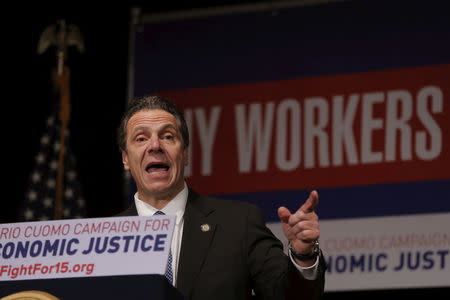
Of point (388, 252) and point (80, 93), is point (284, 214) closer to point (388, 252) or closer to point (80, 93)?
point (388, 252)

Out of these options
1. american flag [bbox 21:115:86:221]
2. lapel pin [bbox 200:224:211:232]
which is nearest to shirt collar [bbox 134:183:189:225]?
lapel pin [bbox 200:224:211:232]

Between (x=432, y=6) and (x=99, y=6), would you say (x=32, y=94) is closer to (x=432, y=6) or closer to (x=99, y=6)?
(x=99, y=6)

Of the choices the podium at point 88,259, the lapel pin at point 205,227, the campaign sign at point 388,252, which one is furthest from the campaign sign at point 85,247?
the campaign sign at point 388,252

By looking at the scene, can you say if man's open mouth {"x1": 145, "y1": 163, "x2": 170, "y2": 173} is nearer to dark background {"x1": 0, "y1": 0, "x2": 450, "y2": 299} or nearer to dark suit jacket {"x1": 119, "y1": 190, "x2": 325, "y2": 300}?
dark suit jacket {"x1": 119, "y1": 190, "x2": 325, "y2": 300}

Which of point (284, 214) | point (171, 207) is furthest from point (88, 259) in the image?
point (171, 207)

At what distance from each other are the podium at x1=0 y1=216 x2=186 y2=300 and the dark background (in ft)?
12.0

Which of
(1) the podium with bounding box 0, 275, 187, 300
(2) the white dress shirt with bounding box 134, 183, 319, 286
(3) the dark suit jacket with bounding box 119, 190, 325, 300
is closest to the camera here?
(1) the podium with bounding box 0, 275, 187, 300

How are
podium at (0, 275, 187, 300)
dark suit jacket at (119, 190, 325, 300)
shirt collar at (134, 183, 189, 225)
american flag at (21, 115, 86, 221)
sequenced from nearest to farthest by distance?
podium at (0, 275, 187, 300) → dark suit jacket at (119, 190, 325, 300) → shirt collar at (134, 183, 189, 225) → american flag at (21, 115, 86, 221)

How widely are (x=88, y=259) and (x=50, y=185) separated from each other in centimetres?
386

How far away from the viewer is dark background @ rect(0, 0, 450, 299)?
6156 millimetres

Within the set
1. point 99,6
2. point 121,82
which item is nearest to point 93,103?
point 121,82

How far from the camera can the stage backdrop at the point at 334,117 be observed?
5.28m

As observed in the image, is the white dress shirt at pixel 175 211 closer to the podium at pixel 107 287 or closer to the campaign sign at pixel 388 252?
the podium at pixel 107 287

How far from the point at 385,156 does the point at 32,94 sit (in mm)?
2288
